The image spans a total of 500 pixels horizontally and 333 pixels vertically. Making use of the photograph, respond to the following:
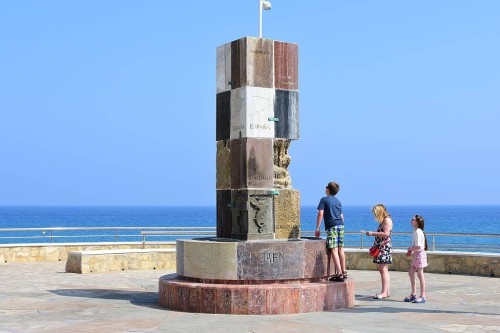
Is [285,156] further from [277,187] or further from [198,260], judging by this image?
[198,260]

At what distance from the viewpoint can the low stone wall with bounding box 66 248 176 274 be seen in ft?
55.7

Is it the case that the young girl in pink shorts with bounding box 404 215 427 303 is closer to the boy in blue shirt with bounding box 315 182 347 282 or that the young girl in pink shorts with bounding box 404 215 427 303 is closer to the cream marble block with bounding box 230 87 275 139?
the boy in blue shirt with bounding box 315 182 347 282

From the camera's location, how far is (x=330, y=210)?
11.5 m

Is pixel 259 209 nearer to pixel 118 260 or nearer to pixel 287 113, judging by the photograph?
pixel 287 113

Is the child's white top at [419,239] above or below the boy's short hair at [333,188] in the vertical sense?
below

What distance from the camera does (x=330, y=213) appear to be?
1148cm

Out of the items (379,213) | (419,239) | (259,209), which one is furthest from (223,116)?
→ (419,239)

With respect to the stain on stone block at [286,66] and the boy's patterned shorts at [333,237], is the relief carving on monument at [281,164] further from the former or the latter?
the boy's patterned shorts at [333,237]

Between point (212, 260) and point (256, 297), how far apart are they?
3.08 ft

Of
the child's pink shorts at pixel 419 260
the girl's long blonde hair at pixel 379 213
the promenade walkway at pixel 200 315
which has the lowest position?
the promenade walkway at pixel 200 315

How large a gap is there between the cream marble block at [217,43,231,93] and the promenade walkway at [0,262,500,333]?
3698mm

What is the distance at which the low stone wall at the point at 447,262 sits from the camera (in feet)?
53.6

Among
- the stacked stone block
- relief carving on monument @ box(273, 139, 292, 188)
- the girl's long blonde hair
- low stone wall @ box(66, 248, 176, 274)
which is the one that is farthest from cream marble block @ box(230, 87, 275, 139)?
low stone wall @ box(66, 248, 176, 274)

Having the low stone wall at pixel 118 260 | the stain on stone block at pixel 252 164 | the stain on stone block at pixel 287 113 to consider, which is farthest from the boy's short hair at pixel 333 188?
the low stone wall at pixel 118 260
